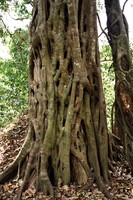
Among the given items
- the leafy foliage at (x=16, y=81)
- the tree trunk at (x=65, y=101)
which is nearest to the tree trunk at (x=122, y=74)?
the tree trunk at (x=65, y=101)

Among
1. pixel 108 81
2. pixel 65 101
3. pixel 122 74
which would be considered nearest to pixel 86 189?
pixel 65 101

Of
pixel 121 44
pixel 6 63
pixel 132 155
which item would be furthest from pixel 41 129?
pixel 6 63

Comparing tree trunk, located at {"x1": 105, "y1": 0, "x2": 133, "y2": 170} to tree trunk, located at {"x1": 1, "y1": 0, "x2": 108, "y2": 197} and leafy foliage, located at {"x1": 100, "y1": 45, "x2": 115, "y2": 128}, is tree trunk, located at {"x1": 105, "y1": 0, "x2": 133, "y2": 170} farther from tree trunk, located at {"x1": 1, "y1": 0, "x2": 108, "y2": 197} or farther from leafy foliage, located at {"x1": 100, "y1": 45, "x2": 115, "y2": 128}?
leafy foliage, located at {"x1": 100, "y1": 45, "x2": 115, "y2": 128}

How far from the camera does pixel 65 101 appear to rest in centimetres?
325

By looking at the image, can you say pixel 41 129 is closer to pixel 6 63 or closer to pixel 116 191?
pixel 116 191

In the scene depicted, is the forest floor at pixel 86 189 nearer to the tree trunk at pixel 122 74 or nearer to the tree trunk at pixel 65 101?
the tree trunk at pixel 65 101

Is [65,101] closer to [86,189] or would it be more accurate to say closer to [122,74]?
[86,189]

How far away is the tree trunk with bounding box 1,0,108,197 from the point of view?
10.0ft

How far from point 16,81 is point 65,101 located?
13.3ft

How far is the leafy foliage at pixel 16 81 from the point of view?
265 inches

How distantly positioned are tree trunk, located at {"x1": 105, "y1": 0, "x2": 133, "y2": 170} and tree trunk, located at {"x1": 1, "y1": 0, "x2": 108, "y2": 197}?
69cm

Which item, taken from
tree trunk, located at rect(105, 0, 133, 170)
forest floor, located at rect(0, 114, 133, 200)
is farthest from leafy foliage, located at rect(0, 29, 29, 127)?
tree trunk, located at rect(105, 0, 133, 170)

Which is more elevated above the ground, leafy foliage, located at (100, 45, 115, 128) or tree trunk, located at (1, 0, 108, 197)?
leafy foliage, located at (100, 45, 115, 128)

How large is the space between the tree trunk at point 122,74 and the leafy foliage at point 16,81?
340cm
